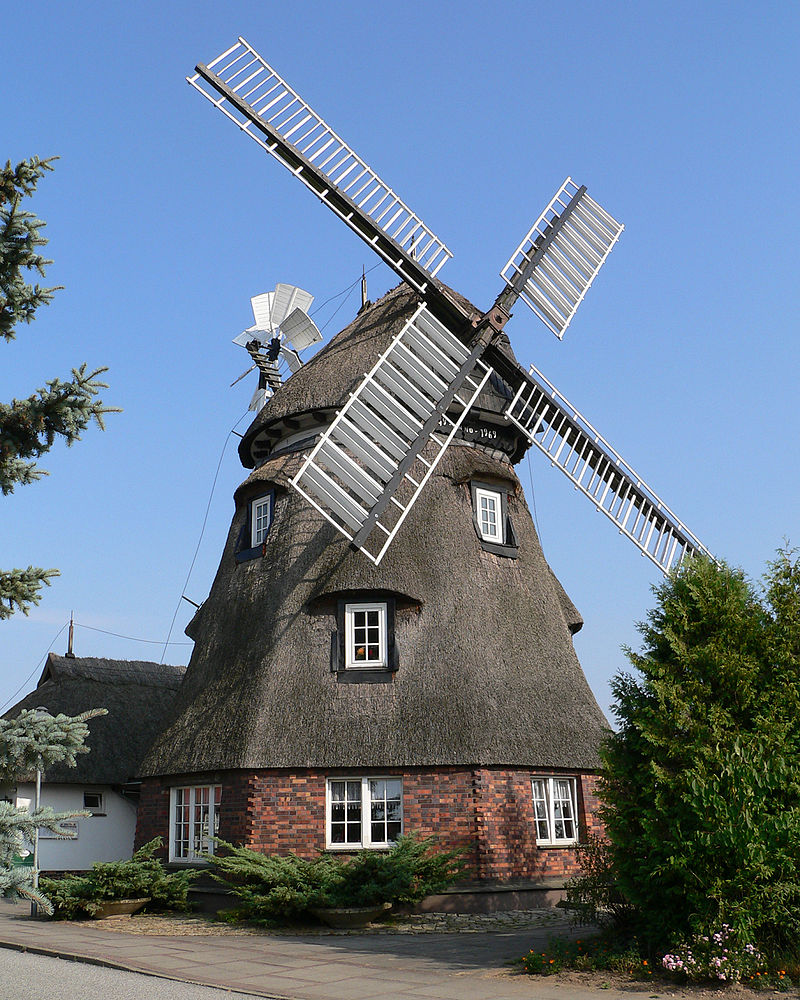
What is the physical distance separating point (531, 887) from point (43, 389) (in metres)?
11.3

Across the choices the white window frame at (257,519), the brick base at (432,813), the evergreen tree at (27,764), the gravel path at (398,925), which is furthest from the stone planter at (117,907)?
the evergreen tree at (27,764)

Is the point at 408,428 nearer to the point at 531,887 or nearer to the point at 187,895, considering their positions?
the point at 531,887

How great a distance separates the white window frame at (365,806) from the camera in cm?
1448

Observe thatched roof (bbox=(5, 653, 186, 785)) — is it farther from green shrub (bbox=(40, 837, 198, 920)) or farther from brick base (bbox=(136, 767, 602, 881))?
brick base (bbox=(136, 767, 602, 881))

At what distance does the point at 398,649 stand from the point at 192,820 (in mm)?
4707

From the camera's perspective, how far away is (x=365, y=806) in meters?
14.6

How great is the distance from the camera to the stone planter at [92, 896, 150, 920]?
14.6 metres

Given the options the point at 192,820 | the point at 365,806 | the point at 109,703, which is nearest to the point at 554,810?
the point at 365,806

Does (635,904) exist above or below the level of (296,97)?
below

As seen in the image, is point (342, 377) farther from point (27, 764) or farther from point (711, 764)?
point (27, 764)

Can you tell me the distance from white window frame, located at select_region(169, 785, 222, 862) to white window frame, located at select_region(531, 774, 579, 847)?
17.5 ft

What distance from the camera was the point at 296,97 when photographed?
57.2 feet

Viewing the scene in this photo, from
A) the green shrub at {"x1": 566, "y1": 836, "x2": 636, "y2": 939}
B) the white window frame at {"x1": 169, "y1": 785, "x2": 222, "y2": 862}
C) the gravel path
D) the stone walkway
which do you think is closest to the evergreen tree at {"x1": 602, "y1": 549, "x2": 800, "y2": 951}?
the green shrub at {"x1": 566, "y1": 836, "x2": 636, "y2": 939}

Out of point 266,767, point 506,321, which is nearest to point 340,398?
point 506,321
